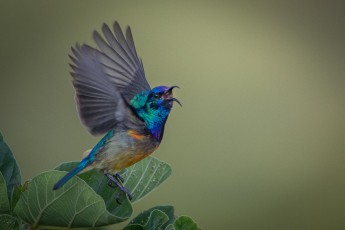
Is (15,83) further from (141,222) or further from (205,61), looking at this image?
(141,222)

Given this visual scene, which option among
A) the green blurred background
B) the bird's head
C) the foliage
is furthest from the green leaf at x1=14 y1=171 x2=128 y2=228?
the green blurred background

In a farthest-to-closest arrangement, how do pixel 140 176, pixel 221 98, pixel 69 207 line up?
pixel 221 98
pixel 140 176
pixel 69 207

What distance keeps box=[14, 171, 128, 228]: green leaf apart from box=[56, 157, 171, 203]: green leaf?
0.22 feet

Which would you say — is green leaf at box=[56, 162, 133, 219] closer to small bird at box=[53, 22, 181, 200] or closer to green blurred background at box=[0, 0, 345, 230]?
small bird at box=[53, 22, 181, 200]

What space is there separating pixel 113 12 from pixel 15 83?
0.32 meters

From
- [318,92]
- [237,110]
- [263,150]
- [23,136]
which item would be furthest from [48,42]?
[318,92]

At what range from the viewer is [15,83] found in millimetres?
1640

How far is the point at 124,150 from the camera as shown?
0.57 m

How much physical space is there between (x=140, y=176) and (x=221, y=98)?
1.19 m

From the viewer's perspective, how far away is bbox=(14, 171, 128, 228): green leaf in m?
0.50

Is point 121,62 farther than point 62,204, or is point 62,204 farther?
point 121,62

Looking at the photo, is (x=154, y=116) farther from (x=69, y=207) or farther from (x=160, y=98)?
(x=69, y=207)

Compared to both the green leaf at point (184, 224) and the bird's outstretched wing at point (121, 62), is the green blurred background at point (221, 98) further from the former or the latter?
the green leaf at point (184, 224)

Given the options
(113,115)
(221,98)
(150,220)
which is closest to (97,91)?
(113,115)
